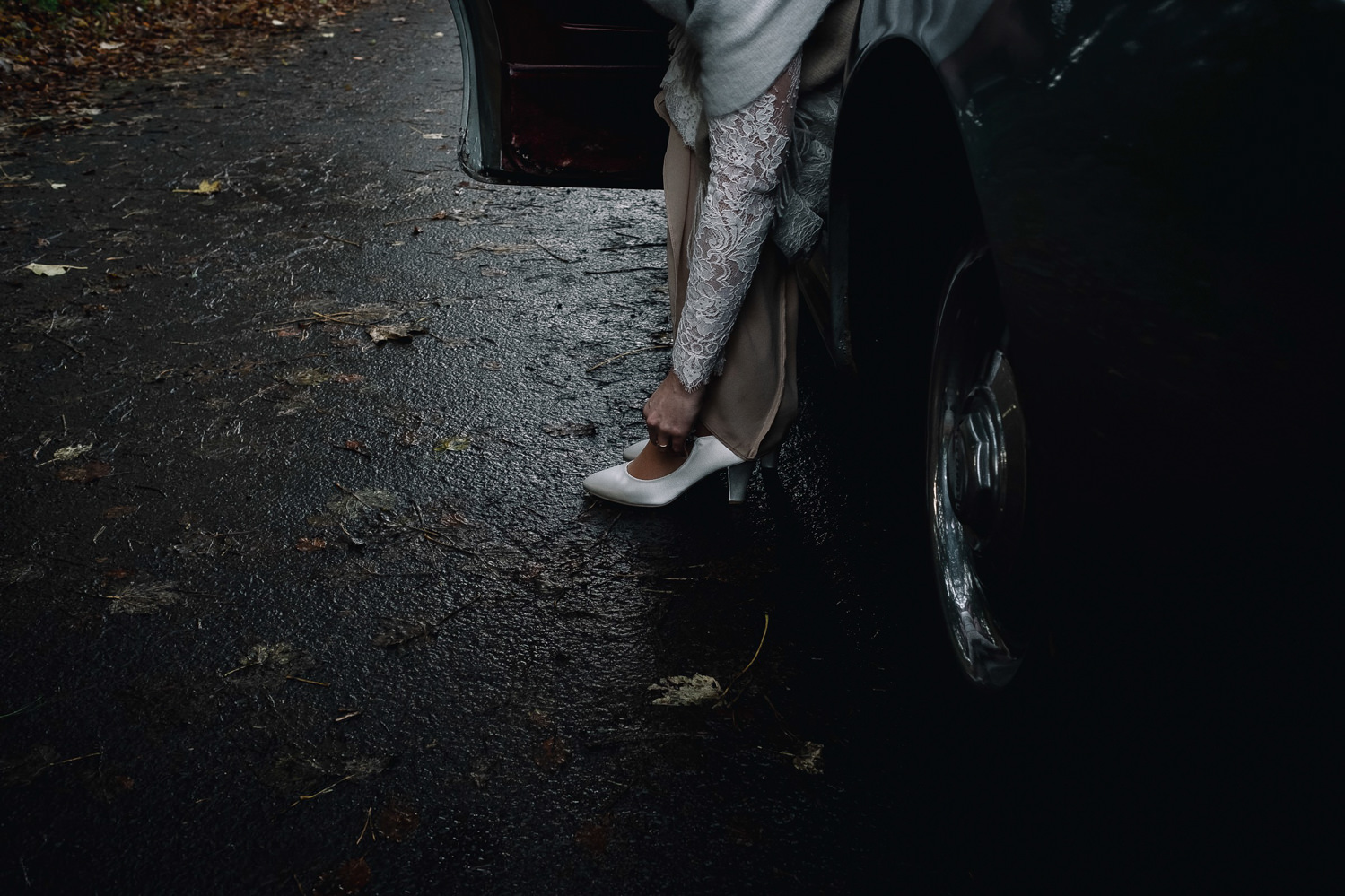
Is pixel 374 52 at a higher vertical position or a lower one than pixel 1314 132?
lower

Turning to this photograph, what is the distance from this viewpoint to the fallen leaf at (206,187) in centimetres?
400

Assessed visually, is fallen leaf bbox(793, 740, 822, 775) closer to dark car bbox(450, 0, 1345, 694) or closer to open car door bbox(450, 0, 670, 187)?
dark car bbox(450, 0, 1345, 694)

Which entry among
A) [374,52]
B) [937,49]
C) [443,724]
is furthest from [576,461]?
[374,52]

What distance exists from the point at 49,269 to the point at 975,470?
10.1ft

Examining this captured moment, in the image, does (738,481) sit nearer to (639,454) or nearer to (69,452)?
(639,454)

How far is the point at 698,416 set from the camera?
2072 mm

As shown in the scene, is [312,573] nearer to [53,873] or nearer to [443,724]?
[443,724]

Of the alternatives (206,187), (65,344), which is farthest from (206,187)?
(65,344)

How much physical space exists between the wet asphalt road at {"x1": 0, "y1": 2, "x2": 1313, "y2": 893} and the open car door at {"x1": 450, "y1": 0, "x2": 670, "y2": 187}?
58 centimetres

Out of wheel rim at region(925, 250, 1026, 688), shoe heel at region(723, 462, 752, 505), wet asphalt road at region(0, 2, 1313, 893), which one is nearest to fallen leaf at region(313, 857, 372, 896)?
wet asphalt road at region(0, 2, 1313, 893)

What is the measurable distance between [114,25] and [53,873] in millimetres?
7215

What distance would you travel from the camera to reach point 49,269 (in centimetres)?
327

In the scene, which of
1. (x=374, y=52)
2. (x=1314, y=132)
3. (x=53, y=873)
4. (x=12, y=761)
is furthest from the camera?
(x=374, y=52)

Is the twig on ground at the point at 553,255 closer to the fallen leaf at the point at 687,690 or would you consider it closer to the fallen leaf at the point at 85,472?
the fallen leaf at the point at 85,472
